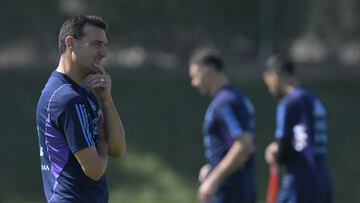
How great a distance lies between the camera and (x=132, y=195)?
623 inches

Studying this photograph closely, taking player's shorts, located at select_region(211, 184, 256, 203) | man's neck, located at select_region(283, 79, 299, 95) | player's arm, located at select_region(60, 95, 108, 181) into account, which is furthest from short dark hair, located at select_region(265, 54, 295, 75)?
player's arm, located at select_region(60, 95, 108, 181)

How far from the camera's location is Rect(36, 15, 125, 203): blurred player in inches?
223

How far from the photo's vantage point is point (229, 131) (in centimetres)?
888

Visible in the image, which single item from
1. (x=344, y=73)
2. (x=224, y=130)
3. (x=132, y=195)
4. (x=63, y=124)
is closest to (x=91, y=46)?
(x=63, y=124)

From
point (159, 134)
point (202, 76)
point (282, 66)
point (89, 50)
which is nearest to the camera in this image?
point (89, 50)

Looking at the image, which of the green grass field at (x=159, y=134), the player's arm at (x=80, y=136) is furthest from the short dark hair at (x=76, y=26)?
the green grass field at (x=159, y=134)

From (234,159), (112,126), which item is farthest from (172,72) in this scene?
(112,126)

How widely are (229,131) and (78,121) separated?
339cm

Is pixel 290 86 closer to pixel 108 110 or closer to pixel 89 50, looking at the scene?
pixel 108 110

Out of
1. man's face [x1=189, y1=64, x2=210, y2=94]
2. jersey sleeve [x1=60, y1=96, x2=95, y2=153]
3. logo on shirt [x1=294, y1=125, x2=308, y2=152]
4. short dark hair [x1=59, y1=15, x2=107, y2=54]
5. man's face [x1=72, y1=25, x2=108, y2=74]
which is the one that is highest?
man's face [x1=189, y1=64, x2=210, y2=94]

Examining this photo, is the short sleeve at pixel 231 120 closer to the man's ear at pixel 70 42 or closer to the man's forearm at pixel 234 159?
the man's forearm at pixel 234 159

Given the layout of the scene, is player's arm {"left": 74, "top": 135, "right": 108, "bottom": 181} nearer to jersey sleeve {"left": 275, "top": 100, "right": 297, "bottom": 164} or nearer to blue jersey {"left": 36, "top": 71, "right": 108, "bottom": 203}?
blue jersey {"left": 36, "top": 71, "right": 108, "bottom": 203}

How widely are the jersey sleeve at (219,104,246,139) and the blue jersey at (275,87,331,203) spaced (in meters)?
0.77

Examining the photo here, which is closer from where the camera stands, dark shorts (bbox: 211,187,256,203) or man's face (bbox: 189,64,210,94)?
dark shorts (bbox: 211,187,256,203)
